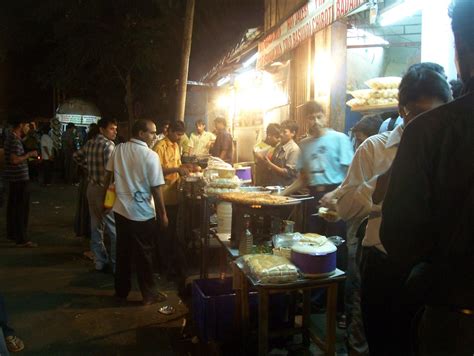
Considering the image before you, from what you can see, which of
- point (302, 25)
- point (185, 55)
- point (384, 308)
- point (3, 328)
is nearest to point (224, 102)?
point (185, 55)

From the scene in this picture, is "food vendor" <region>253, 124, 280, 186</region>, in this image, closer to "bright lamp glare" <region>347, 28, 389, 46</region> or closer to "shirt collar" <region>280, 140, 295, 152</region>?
"shirt collar" <region>280, 140, 295, 152</region>

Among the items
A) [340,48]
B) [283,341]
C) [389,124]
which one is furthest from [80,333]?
[340,48]

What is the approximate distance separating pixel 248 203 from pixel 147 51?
15.6 metres

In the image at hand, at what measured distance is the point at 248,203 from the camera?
A: 4258mm

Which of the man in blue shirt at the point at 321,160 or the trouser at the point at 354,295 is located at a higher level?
the man in blue shirt at the point at 321,160

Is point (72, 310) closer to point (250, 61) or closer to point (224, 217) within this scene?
point (224, 217)

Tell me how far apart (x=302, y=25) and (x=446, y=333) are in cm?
595

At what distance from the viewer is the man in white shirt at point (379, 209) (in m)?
2.35

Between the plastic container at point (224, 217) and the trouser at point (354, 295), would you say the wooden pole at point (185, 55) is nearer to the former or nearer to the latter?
the plastic container at point (224, 217)

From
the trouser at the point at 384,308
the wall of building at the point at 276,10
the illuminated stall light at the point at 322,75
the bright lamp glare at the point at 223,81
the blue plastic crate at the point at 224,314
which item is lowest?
the blue plastic crate at the point at 224,314

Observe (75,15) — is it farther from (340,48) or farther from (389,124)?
(389,124)

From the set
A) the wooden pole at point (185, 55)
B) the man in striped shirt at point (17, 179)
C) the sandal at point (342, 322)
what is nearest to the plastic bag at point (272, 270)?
the sandal at point (342, 322)

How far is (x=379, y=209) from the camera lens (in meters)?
2.95

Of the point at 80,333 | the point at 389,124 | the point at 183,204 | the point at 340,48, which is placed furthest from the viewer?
the point at 183,204
